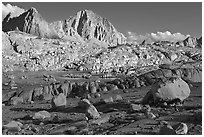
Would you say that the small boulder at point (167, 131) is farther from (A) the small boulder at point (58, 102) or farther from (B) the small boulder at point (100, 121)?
(A) the small boulder at point (58, 102)

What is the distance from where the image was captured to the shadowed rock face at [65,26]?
14512 cm

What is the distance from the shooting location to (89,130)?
1320cm

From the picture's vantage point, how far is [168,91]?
718 inches

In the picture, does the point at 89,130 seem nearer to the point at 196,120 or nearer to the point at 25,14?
the point at 196,120

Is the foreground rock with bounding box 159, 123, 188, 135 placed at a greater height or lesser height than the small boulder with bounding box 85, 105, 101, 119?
lesser

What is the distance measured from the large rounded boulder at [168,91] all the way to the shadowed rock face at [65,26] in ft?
421

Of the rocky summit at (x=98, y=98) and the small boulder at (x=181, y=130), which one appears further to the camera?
the rocky summit at (x=98, y=98)

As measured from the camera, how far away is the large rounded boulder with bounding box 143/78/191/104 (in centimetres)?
1822

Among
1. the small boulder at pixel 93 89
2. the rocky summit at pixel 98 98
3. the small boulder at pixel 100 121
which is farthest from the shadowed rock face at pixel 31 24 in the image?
the small boulder at pixel 100 121

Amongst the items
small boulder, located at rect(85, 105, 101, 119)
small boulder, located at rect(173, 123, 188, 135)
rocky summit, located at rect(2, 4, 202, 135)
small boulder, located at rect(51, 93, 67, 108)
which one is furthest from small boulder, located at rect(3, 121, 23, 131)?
small boulder, located at rect(173, 123, 188, 135)

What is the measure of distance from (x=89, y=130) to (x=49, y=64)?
8540 cm

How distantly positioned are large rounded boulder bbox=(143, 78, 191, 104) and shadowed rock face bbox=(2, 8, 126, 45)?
128223 millimetres

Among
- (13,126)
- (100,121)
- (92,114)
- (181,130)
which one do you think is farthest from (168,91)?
(13,126)

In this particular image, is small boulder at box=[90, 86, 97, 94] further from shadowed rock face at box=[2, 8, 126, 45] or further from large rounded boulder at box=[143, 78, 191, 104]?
shadowed rock face at box=[2, 8, 126, 45]
